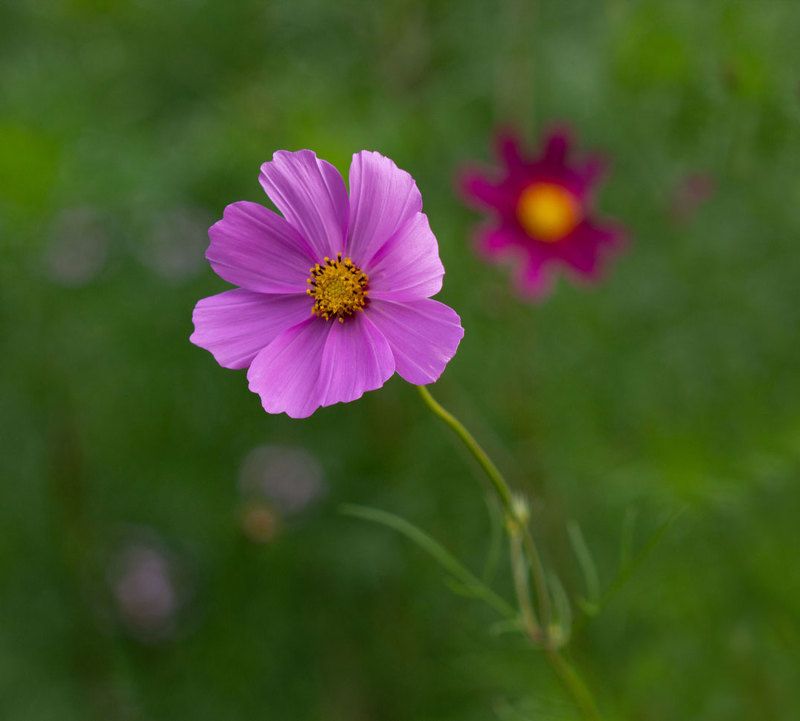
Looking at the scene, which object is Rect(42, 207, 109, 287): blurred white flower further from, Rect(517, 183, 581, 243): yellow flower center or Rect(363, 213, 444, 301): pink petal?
Rect(363, 213, 444, 301): pink petal

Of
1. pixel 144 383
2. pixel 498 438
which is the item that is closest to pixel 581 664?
pixel 498 438

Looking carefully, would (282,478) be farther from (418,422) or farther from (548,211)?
(548,211)

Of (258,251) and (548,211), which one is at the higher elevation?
(258,251)

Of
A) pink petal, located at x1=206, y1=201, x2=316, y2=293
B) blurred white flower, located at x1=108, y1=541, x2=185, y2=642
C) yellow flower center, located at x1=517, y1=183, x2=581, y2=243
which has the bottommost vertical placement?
blurred white flower, located at x1=108, y1=541, x2=185, y2=642

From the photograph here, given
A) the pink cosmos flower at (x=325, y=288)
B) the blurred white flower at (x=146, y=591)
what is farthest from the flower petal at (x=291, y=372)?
the blurred white flower at (x=146, y=591)

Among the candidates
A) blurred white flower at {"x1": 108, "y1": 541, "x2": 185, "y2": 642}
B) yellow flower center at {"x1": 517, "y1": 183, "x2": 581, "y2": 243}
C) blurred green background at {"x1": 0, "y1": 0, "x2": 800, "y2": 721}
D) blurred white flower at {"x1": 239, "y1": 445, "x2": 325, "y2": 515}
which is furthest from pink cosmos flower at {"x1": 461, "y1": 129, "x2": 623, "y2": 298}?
blurred white flower at {"x1": 108, "y1": 541, "x2": 185, "y2": 642}

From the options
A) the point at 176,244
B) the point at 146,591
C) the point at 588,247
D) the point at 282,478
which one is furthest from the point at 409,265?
the point at 176,244
